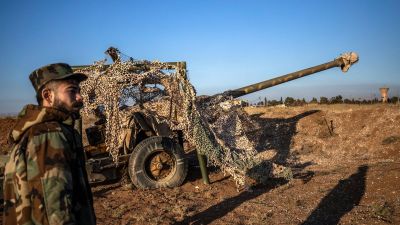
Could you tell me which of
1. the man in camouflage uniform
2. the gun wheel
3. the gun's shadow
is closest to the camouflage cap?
the man in camouflage uniform

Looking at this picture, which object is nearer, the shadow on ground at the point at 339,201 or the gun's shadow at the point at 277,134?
the shadow on ground at the point at 339,201

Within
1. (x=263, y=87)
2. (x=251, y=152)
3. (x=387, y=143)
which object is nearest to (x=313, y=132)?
(x=387, y=143)

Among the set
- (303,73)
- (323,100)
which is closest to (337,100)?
(323,100)

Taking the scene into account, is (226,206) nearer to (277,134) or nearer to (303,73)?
(303,73)

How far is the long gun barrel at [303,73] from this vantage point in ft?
A: 31.7

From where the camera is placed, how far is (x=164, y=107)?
27.0 feet

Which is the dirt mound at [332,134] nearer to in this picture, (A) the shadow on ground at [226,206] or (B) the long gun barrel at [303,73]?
(B) the long gun barrel at [303,73]

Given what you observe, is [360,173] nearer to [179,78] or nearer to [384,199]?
[384,199]

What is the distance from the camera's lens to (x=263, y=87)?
391 inches

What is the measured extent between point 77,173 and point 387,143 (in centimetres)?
1131

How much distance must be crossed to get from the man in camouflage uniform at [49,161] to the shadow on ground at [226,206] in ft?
12.5

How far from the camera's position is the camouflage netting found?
307 inches

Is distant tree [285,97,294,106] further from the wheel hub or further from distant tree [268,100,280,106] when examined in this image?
the wheel hub

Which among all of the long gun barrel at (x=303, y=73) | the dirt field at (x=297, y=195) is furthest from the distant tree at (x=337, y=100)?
the long gun barrel at (x=303, y=73)
